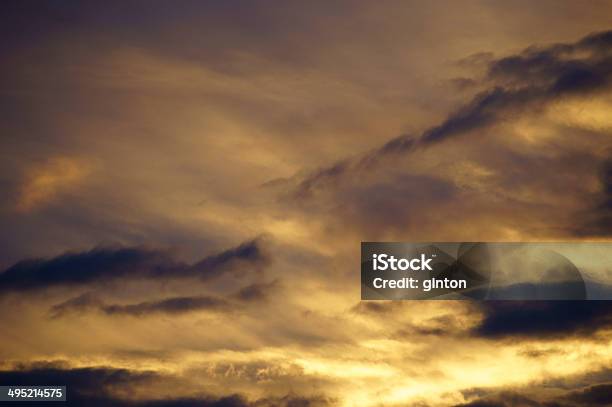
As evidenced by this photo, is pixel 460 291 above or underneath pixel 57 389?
above

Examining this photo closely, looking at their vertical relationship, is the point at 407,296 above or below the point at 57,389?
above

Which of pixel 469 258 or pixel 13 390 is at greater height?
pixel 469 258

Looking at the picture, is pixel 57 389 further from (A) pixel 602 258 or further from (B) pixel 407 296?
(A) pixel 602 258

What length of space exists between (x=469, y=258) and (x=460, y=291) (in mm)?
3039

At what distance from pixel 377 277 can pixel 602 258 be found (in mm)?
20658

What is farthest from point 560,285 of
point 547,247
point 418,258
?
point 418,258

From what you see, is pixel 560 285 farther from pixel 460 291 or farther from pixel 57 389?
pixel 57 389

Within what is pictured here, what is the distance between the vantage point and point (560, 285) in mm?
102938

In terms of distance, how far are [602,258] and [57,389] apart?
163 ft

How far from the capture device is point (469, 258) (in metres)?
102

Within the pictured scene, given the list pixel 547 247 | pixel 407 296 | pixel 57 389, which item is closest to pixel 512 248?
pixel 547 247

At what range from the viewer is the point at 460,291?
334ft

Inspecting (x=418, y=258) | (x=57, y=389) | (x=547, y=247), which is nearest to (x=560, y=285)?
(x=547, y=247)

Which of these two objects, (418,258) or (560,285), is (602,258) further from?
(418,258)
